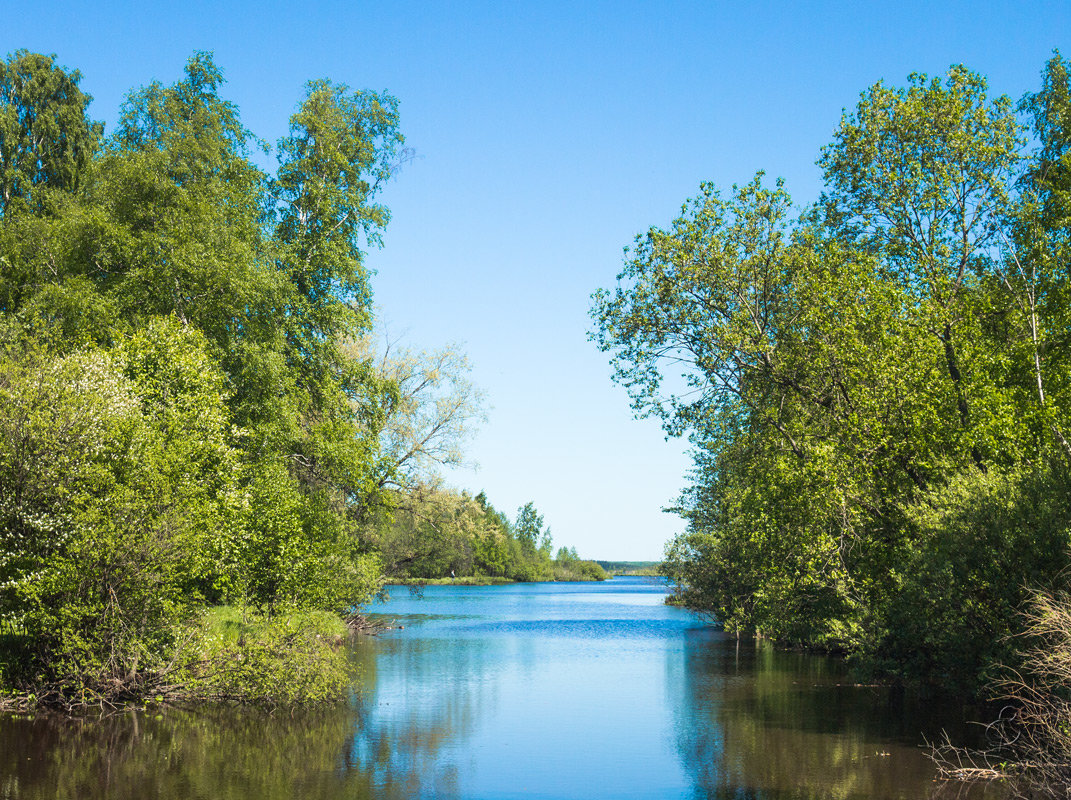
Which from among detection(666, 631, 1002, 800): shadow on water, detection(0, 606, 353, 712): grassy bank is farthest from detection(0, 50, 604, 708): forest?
detection(666, 631, 1002, 800): shadow on water

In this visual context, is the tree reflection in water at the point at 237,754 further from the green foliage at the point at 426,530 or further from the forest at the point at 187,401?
the green foliage at the point at 426,530

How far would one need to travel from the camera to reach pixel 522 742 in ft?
64.4

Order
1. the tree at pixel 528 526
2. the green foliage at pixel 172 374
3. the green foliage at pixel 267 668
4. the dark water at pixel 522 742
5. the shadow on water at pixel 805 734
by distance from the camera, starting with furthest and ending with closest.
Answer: the tree at pixel 528 526 → the green foliage at pixel 267 668 → the green foliage at pixel 172 374 → the shadow on water at pixel 805 734 → the dark water at pixel 522 742

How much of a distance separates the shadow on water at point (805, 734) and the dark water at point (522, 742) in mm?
63

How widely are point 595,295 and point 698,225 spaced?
4.05 metres

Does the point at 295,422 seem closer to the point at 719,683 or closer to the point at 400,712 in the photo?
the point at 400,712

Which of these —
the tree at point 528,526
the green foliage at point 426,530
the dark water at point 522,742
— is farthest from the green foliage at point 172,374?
the tree at point 528,526

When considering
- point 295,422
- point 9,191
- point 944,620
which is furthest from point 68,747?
point 9,191

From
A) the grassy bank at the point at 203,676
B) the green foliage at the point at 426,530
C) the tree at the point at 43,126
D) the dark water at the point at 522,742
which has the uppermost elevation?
the tree at the point at 43,126

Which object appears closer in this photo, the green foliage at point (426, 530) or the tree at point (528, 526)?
the green foliage at point (426, 530)

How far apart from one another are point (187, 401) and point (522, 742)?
12333mm

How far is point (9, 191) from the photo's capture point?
1532 inches

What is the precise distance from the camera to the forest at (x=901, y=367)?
1981cm

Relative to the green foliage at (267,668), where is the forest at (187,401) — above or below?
above
